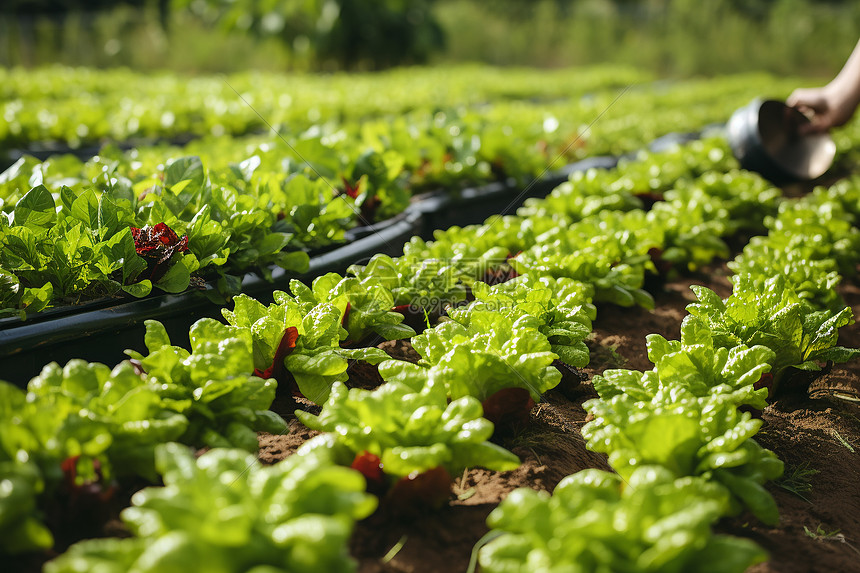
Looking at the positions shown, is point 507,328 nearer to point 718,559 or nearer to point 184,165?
point 718,559

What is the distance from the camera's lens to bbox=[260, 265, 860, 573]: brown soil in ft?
4.81

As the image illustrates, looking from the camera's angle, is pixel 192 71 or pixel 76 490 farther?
pixel 192 71

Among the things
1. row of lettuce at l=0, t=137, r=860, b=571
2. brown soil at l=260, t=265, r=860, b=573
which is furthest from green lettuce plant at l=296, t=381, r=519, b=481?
brown soil at l=260, t=265, r=860, b=573

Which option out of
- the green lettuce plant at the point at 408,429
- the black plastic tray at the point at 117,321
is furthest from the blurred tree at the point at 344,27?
the green lettuce plant at the point at 408,429

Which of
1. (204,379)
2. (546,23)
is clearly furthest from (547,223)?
(546,23)

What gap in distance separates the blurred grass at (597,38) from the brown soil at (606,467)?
15.9 meters

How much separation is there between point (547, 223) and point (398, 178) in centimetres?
95

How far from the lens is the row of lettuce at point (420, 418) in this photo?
1135 millimetres

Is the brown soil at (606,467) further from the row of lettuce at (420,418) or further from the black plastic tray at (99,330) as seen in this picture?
the black plastic tray at (99,330)

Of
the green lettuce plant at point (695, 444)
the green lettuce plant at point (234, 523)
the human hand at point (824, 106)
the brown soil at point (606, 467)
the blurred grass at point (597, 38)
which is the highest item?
the blurred grass at point (597, 38)

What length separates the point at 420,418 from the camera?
1500mm

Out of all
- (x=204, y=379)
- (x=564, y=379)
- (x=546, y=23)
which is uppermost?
(x=546, y=23)

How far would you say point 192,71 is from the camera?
16484 mm

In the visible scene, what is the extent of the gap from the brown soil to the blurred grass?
52.0 feet
